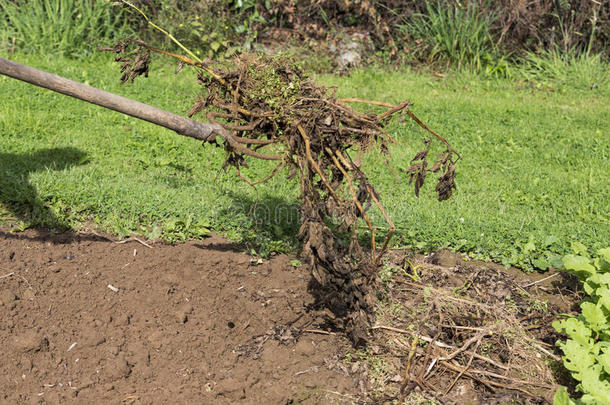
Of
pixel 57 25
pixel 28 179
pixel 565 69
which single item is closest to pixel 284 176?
pixel 28 179

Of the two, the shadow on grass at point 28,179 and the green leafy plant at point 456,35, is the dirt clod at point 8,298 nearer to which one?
the shadow on grass at point 28,179

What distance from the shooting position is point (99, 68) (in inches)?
320

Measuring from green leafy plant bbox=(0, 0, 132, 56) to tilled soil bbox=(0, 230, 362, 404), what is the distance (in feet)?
15.1

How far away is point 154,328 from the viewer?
12.3 feet

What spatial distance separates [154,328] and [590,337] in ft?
8.18

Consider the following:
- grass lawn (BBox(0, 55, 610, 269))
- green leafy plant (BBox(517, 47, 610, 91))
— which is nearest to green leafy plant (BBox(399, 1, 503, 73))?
green leafy plant (BBox(517, 47, 610, 91))

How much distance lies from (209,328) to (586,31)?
26.4ft

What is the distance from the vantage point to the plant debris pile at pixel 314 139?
3.50 meters

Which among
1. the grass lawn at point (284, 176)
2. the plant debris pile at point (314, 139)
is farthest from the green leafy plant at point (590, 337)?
the plant debris pile at point (314, 139)

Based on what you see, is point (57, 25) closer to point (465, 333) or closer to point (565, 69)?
point (465, 333)

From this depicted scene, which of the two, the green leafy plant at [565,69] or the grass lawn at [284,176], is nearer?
the grass lawn at [284,176]

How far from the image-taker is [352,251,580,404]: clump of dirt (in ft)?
11.7

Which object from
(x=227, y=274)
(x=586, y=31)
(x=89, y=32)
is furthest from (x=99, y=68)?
(x=586, y=31)

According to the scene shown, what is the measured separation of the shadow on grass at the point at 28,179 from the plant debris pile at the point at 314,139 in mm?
1485
